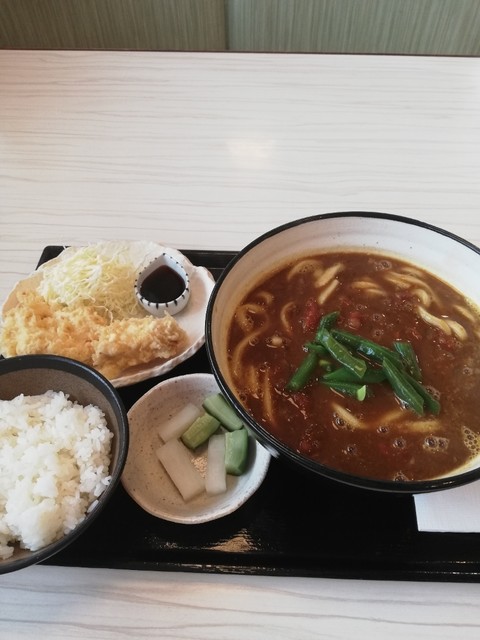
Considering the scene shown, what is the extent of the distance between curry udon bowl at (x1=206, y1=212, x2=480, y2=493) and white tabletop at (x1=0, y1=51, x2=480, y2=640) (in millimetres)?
506

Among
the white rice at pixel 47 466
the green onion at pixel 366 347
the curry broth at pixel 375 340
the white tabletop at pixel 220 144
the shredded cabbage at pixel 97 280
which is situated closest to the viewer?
the white rice at pixel 47 466

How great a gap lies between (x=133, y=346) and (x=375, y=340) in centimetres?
69

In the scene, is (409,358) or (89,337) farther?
(89,337)

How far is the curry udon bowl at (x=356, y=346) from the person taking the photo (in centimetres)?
123

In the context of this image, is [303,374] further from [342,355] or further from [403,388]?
[403,388]

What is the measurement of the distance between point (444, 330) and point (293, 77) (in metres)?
1.80

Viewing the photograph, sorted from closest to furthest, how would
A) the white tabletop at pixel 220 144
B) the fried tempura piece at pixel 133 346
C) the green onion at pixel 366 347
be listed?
the green onion at pixel 366 347 < the fried tempura piece at pixel 133 346 < the white tabletop at pixel 220 144

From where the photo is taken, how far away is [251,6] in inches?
137

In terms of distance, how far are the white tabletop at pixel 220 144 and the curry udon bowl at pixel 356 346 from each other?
51cm

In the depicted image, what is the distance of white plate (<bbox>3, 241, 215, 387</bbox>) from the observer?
159 cm

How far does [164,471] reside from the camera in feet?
4.43

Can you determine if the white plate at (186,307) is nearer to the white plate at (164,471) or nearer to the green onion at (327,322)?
the white plate at (164,471)

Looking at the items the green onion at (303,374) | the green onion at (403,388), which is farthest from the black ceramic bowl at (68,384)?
the green onion at (403,388)

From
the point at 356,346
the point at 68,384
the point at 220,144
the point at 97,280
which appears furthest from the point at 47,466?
the point at 220,144
